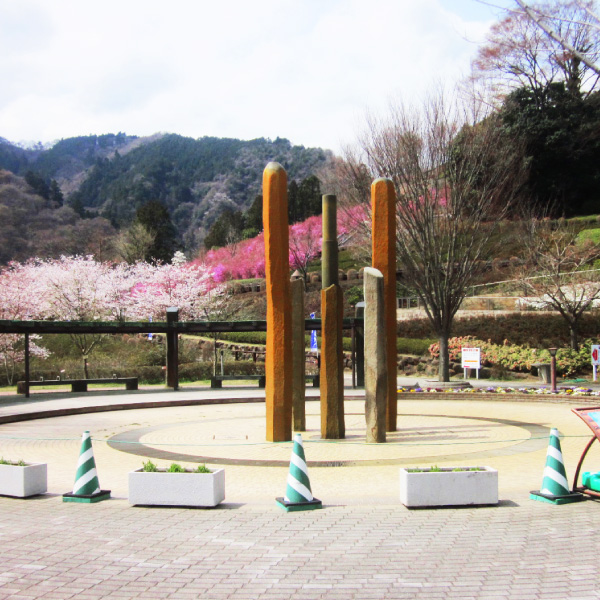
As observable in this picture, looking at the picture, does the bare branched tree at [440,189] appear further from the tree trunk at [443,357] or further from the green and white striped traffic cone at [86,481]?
the green and white striped traffic cone at [86,481]

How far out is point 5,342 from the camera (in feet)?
107

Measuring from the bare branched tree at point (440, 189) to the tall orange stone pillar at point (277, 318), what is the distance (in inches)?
511

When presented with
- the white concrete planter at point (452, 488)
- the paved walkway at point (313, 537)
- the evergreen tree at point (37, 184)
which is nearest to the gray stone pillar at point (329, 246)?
the paved walkway at point (313, 537)

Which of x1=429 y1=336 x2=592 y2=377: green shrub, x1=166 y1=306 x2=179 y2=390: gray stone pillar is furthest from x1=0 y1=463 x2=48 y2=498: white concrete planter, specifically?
x1=429 y1=336 x2=592 y2=377: green shrub

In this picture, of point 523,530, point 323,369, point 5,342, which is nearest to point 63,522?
point 523,530

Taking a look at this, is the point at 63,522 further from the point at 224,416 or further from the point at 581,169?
the point at 581,169

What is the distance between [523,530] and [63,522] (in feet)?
15.7

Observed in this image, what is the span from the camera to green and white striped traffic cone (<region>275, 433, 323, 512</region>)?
24.0ft

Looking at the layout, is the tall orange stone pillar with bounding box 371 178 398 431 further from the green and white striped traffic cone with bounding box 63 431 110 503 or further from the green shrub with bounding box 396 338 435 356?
the green shrub with bounding box 396 338 435 356

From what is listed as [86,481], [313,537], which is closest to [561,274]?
[86,481]

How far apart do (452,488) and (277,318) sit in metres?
5.31

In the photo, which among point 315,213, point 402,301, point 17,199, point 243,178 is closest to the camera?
point 402,301

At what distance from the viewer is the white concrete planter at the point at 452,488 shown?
7.32m

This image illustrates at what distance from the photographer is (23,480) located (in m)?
8.18
